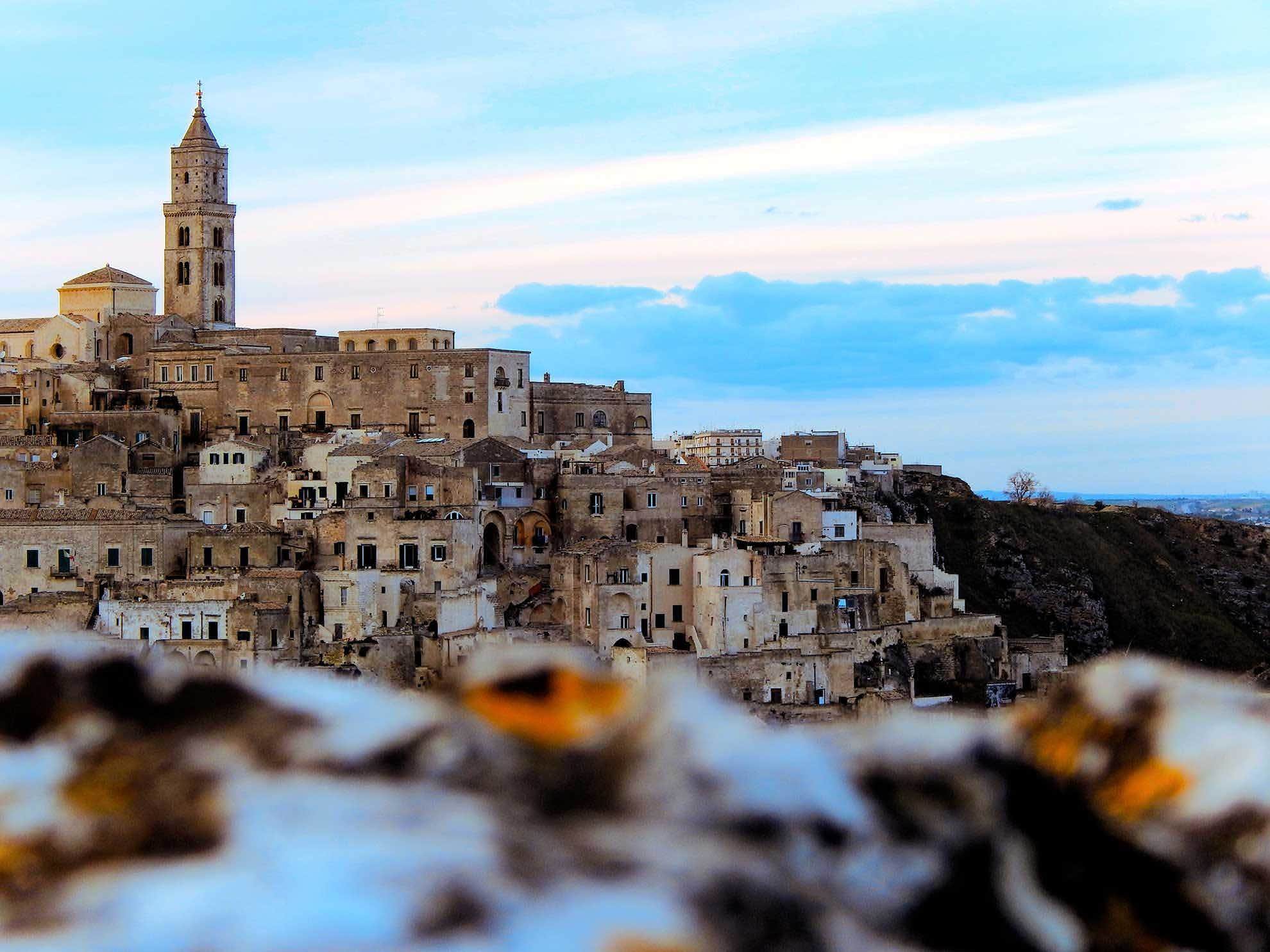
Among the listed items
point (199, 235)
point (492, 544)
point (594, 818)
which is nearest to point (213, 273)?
point (199, 235)

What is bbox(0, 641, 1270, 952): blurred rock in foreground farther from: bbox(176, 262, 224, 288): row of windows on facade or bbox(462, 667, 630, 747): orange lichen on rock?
bbox(176, 262, 224, 288): row of windows on facade

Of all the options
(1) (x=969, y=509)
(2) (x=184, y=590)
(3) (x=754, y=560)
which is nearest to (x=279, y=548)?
(2) (x=184, y=590)

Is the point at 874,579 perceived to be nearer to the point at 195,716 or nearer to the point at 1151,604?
the point at 1151,604

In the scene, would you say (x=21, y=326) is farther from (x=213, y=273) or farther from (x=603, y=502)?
(x=603, y=502)

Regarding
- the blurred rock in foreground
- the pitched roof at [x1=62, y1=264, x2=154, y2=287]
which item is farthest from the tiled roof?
the blurred rock in foreground

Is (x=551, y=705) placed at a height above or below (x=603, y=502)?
below

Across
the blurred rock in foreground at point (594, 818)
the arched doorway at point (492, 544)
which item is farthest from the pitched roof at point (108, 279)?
the blurred rock in foreground at point (594, 818)
